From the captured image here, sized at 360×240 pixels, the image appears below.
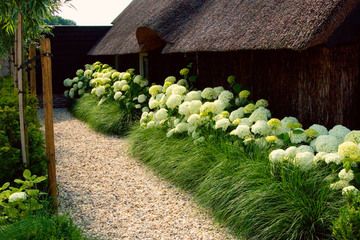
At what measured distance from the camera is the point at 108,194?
20.1 ft

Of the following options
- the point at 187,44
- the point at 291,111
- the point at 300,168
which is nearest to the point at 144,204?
the point at 300,168

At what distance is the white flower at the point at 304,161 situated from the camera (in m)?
4.68

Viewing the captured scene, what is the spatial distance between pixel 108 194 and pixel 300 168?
2.54 meters

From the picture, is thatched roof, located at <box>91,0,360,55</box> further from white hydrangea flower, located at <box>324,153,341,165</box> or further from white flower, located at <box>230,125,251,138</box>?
white hydrangea flower, located at <box>324,153,341,165</box>

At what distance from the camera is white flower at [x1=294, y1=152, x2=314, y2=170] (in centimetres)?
468

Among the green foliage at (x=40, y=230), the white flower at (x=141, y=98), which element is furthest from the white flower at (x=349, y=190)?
the white flower at (x=141, y=98)

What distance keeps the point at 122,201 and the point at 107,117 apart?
4.89 metres

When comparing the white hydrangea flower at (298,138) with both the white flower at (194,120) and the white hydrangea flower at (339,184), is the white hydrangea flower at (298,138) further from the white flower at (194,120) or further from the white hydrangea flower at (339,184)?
the white flower at (194,120)

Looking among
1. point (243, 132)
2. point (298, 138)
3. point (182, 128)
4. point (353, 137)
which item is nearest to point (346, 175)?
point (353, 137)

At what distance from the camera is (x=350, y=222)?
3.40 m

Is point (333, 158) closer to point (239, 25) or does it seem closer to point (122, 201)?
point (122, 201)

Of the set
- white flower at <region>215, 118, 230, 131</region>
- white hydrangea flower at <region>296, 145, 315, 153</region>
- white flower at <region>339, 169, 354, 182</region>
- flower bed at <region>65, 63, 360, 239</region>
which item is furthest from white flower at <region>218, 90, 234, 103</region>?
white flower at <region>339, 169, 354, 182</region>

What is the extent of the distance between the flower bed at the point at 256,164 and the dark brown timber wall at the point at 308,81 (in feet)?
1.10

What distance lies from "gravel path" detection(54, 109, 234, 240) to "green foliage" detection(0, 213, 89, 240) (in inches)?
36.1
